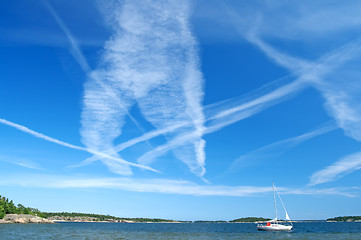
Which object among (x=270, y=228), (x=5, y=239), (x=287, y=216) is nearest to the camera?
(x=5, y=239)

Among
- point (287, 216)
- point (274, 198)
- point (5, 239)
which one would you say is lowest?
point (5, 239)

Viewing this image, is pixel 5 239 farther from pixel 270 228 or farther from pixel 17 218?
pixel 17 218

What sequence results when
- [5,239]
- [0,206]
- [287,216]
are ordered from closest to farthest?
[5,239] < [287,216] < [0,206]

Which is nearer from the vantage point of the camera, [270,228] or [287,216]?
[270,228]

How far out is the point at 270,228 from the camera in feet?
443

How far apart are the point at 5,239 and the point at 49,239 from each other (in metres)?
9.87

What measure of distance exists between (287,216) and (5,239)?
425 feet

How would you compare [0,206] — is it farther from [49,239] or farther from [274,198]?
[274,198]

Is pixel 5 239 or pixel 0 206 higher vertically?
pixel 0 206

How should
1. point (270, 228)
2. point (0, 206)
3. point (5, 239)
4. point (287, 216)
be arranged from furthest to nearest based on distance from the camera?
point (0, 206)
point (287, 216)
point (270, 228)
point (5, 239)

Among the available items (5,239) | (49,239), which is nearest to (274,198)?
(49,239)

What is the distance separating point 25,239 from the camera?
6738 centimetres

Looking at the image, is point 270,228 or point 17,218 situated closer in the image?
point 270,228

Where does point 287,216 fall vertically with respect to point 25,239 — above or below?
above
